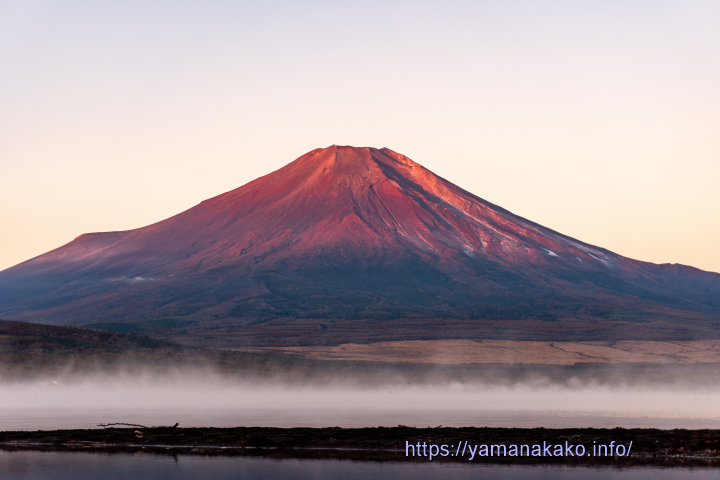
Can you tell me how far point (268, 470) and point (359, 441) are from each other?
7.70m

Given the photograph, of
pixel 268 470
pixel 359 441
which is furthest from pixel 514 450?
pixel 268 470

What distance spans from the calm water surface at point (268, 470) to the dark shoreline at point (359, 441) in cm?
171

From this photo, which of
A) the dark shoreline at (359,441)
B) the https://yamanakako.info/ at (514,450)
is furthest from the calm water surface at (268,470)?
the https://yamanakako.info/ at (514,450)

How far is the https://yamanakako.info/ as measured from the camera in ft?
126

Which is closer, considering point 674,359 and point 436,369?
point 436,369

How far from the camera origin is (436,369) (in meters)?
128

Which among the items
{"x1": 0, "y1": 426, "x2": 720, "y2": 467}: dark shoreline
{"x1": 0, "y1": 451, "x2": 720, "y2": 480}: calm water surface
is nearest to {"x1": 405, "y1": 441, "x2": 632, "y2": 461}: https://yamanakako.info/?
{"x1": 0, "y1": 426, "x2": 720, "y2": 467}: dark shoreline

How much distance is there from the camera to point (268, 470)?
34.0 meters

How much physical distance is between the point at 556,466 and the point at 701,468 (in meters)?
4.50

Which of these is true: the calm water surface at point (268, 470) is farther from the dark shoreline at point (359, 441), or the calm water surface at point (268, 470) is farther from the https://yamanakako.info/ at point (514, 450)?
the https://yamanakako.info/ at point (514, 450)

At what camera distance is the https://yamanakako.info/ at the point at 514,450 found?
38.4m

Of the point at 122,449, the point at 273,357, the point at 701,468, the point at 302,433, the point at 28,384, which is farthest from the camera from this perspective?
the point at 273,357

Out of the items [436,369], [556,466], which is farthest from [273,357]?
[556,466]

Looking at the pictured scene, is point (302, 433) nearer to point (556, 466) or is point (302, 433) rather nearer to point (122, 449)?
point (122, 449)
